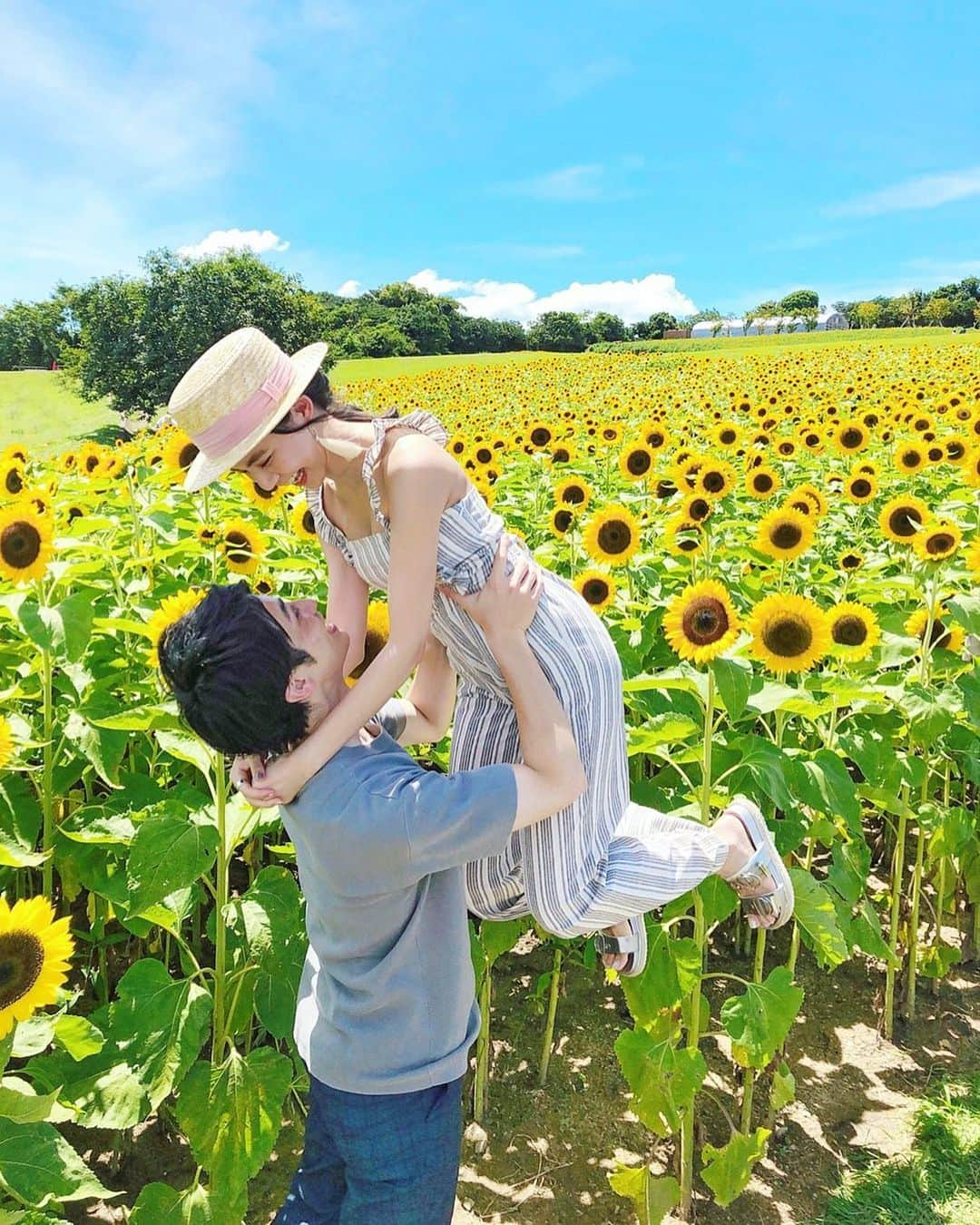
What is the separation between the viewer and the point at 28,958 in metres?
1.63

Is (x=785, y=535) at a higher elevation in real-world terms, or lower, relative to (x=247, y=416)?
lower

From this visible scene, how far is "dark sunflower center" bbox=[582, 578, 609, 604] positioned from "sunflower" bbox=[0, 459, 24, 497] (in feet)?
7.92

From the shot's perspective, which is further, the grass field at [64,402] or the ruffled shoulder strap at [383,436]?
the grass field at [64,402]

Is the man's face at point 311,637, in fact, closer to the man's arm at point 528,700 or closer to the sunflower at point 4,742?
the man's arm at point 528,700

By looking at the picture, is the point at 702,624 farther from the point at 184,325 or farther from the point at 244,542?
the point at 184,325

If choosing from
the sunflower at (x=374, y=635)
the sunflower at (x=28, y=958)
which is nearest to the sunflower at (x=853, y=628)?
the sunflower at (x=374, y=635)

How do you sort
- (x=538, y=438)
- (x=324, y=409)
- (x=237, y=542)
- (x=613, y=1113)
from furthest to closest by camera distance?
(x=538, y=438) < (x=237, y=542) < (x=613, y=1113) < (x=324, y=409)

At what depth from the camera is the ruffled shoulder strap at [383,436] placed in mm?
2016

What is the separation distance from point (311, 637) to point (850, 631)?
80.5 inches

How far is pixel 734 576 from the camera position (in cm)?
420

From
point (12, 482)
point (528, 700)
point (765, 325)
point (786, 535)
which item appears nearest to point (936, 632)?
point (786, 535)

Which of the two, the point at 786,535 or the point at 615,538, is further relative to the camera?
the point at 615,538

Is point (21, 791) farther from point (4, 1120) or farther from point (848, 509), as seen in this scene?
point (848, 509)

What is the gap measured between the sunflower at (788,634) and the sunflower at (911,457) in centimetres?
378
